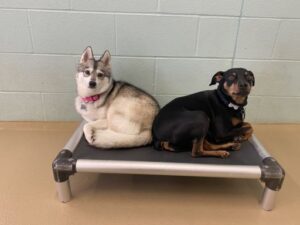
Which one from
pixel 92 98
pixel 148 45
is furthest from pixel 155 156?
pixel 148 45

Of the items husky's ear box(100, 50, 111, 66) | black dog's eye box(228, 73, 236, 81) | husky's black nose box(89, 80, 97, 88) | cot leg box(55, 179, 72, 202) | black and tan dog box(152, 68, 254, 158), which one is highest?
husky's ear box(100, 50, 111, 66)

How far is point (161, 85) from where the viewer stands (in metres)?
2.05

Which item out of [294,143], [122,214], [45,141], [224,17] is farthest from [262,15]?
[45,141]

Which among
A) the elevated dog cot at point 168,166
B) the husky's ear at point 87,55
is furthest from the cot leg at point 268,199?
the husky's ear at point 87,55

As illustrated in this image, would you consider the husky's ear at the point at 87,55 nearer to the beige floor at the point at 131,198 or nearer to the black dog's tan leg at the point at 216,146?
the beige floor at the point at 131,198

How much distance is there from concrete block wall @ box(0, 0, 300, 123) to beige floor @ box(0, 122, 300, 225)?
1.64 ft

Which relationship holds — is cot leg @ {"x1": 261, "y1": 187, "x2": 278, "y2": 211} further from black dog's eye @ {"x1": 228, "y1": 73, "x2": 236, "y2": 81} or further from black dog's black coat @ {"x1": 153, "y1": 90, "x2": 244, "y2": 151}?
black dog's eye @ {"x1": 228, "y1": 73, "x2": 236, "y2": 81}

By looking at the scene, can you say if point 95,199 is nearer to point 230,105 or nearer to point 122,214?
point 122,214

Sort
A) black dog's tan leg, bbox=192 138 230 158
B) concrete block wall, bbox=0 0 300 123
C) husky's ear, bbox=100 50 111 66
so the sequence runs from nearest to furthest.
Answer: black dog's tan leg, bbox=192 138 230 158
husky's ear, bbox=100 50 111 66
concrete block wall, bbox=0 0 300 123

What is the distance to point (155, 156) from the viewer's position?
4.86 feet

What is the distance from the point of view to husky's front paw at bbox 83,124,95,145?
1.54 meters

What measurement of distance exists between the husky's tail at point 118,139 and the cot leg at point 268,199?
0.67 metres

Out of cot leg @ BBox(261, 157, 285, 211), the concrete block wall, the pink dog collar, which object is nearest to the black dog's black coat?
cot leg @ BBox(261, 157, 285, 211)

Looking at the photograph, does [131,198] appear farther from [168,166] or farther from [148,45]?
[148,45]
